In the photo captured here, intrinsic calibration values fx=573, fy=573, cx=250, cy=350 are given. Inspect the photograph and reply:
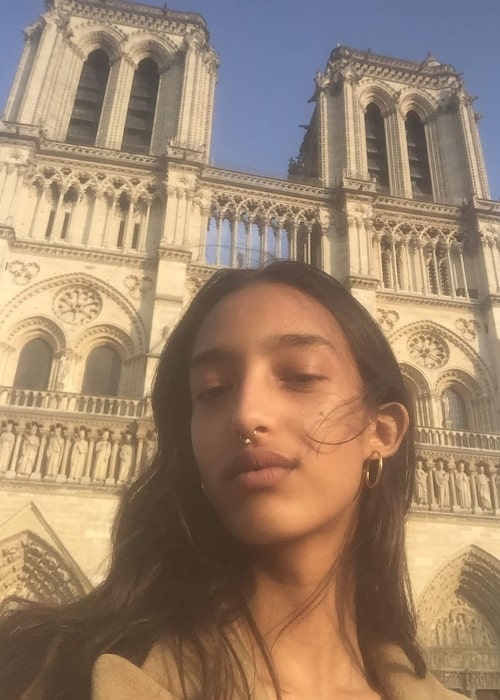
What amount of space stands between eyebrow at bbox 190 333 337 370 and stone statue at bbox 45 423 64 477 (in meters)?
10.1

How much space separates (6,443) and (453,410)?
10.7 meters

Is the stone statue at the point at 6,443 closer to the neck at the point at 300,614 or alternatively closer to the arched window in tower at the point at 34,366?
the arched window in tower at the point at 34,366

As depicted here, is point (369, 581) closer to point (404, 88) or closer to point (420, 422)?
point (420, 422)

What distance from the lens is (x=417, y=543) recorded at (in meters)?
11.2

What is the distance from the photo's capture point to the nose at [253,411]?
1.31 metres

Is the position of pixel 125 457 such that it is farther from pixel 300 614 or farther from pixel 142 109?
pixel 142 109

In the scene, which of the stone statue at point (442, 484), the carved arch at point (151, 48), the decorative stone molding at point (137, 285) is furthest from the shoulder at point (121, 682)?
the carved arch at point (151, 48)

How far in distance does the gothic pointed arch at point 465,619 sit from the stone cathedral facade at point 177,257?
0.13 ft

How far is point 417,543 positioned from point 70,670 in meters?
11.2

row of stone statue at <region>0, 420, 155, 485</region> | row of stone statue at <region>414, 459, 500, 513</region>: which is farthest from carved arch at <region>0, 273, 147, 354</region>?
row of stone statue at <region>414, 459, 500, 513</region>

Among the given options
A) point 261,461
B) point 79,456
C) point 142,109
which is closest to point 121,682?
point 261,461

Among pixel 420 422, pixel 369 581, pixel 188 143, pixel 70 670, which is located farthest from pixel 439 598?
pixel 188 143

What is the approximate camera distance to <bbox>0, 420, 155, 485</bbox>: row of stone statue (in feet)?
35.2

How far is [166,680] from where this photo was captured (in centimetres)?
112
